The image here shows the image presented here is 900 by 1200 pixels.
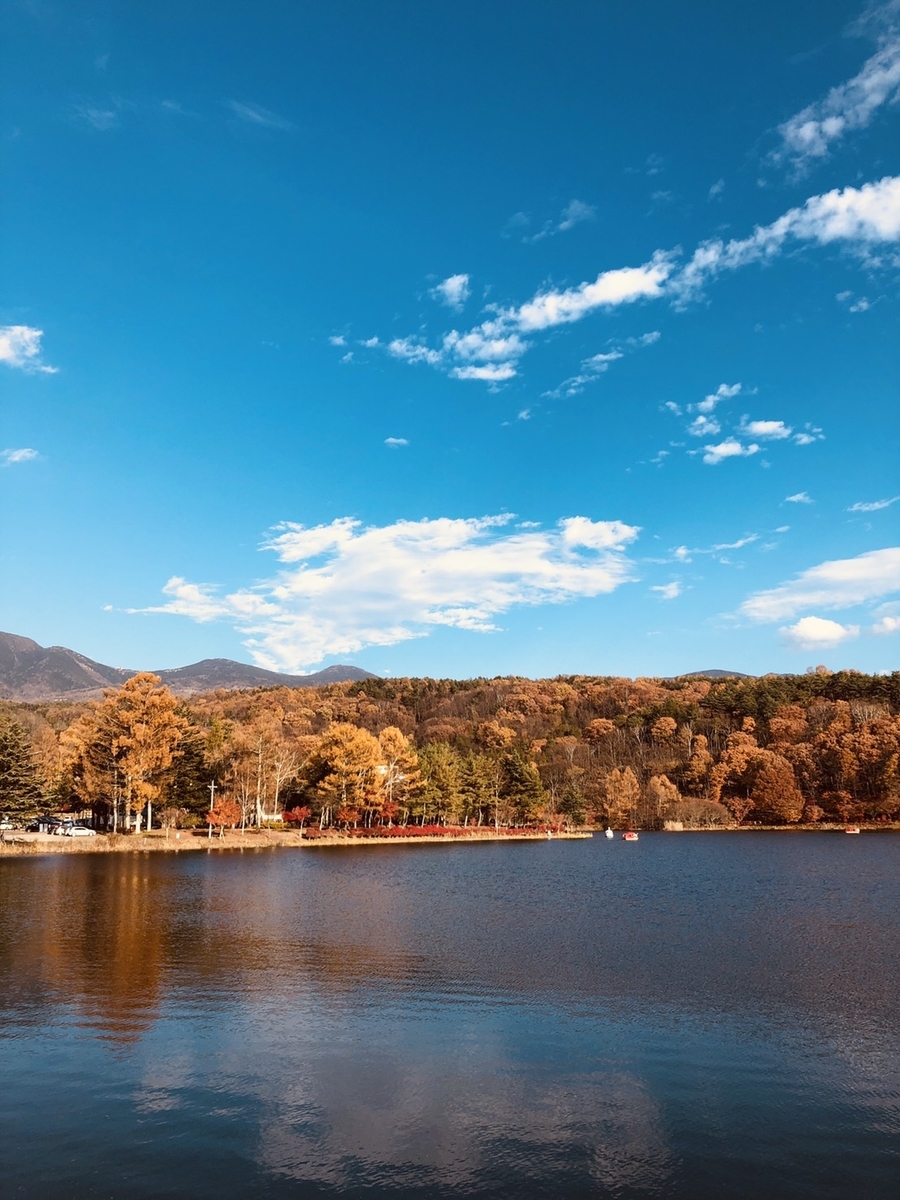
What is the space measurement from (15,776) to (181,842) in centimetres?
1378

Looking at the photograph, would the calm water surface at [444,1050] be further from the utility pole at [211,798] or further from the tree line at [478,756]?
the utility pole at [211,798]

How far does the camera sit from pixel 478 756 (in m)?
104

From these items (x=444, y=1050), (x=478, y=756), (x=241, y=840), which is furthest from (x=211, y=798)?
(x=444, y=1050)

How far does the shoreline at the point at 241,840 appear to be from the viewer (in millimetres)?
55531

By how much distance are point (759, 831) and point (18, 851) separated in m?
84.4

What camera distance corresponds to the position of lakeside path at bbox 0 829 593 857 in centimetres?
5492

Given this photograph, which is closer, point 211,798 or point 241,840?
point 241,840

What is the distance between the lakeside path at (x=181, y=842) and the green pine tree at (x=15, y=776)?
102 inches

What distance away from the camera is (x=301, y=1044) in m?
15.2

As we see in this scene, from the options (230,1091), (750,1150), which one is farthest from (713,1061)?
(230,1091)

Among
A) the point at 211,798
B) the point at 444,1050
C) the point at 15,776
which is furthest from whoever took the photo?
the point at 211,798

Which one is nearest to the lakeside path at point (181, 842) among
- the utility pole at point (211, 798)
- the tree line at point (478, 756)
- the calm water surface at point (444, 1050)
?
the utility pole at point (211, 798)

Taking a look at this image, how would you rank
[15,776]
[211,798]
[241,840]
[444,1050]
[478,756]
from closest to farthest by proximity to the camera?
[444,1050] < [15,776] < [241,840] < [211,798] < [478,756]

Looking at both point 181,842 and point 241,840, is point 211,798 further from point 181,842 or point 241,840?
point 181,842
